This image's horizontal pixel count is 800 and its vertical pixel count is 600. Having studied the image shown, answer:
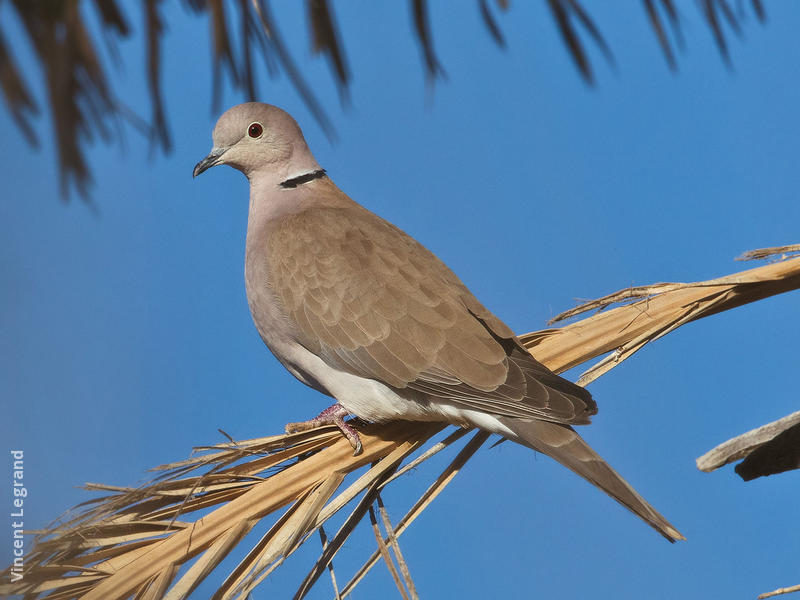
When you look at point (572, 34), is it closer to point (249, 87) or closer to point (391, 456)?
point (249, 87)

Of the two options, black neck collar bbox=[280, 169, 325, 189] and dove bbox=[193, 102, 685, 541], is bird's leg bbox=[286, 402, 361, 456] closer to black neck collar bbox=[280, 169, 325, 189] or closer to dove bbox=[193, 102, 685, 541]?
dove bbox=[193, 102, 685, 541]

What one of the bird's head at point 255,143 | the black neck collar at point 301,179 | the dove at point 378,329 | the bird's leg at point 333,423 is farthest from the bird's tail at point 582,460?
the bird's head at point 255,143

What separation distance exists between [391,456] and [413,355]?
39 cm

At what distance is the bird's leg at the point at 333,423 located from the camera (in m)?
2.30

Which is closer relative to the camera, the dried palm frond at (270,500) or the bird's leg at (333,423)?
the dried palm frond at (270,500)

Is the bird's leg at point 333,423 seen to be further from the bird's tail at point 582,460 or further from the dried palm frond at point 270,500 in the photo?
the bird's tail at point 582,460

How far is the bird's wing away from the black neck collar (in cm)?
25

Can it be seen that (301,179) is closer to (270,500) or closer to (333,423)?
(333,423)

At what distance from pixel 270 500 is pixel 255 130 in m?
1.70

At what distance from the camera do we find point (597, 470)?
1.97m

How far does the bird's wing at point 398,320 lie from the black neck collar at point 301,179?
0.83 ft

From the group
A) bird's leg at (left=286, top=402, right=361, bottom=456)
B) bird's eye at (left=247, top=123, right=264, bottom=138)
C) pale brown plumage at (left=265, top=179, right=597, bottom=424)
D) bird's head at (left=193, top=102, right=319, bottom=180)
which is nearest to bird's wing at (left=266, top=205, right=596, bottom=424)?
pale brown plumage at (left=265, top=179, right=597, bottom=424)

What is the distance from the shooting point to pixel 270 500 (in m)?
1.94

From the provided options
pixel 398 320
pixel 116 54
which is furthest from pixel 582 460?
pixel 116 54
